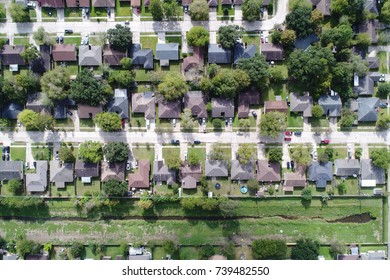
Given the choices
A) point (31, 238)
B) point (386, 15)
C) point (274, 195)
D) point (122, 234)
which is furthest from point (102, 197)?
point (386, 15)

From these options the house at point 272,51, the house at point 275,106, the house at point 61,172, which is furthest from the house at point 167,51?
the house at point 61,172

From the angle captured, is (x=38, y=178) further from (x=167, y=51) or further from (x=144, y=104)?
(x=167, y=51)

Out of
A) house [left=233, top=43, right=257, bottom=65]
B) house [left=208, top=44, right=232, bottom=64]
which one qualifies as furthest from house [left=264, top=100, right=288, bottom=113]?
house [left=208, top=44, right=232, bottom=64]

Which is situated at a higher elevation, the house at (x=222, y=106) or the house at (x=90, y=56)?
the house at (x=90, y=56)

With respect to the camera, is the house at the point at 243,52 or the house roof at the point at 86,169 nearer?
the house at the point at 243,52

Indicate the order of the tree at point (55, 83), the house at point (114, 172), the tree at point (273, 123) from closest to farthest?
1. the tree at point (55, 83)
2. the tree at point (273, 123)
3. the house at point (114, 172)

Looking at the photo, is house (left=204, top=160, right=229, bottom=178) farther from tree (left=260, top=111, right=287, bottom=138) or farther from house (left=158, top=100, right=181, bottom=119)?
house (left=158, top=100, right=181, bottom=119)

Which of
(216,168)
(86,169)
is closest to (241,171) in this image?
(216,168)

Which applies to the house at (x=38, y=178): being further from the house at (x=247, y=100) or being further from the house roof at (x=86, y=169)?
the house at (x=247, y=100)
